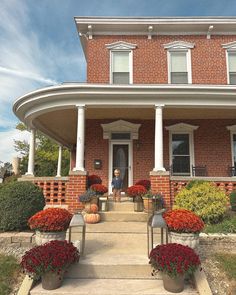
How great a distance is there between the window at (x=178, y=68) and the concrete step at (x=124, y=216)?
7.03 meters

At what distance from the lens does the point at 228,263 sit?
5035 millimetres

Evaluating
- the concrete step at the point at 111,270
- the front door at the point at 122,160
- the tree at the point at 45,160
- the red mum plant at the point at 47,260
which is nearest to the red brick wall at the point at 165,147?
the front door at the point at 122,160

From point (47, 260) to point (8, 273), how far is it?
115cm

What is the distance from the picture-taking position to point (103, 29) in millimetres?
12797

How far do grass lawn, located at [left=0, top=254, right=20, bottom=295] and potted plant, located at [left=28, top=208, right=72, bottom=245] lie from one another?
55 centimetres

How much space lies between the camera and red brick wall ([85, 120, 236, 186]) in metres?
11.7

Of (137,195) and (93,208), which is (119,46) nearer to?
(137,195)

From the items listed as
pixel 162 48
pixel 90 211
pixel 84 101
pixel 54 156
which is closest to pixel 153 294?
pixel 90 211

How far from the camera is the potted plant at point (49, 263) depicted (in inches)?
161

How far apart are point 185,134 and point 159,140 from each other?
11.2 feet

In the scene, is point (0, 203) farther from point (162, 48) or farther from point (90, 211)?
point (162, 48)

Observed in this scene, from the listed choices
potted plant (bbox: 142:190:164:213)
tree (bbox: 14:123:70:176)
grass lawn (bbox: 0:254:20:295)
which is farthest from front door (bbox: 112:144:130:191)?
tree (bbox: 14:123:70:176)

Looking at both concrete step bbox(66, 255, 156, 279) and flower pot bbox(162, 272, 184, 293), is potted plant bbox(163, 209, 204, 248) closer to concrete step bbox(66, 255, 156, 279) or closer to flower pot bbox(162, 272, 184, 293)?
concrete step bbox(66, 255, 156, 279)

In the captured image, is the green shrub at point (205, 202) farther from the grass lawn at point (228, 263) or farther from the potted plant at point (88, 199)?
the potted plant at point (88, 199)
